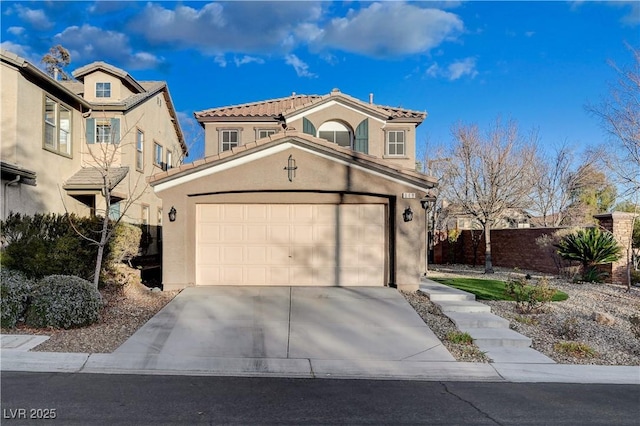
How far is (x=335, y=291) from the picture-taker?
10781 millimetres

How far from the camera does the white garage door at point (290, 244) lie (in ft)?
36.9

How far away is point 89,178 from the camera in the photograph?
15.4 m

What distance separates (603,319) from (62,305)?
10.8 meters

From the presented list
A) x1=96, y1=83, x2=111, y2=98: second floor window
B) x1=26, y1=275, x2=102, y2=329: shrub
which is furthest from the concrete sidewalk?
x1=96, y1=83, x2=111, y2=98: second floor window

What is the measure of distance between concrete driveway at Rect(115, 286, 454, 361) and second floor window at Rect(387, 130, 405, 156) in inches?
364

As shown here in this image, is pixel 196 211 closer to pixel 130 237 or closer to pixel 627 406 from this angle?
pixel 130 237

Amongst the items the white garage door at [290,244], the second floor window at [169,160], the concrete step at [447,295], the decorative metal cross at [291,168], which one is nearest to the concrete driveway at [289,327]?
the white garage door at [290,244]

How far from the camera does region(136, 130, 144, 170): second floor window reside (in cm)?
1786

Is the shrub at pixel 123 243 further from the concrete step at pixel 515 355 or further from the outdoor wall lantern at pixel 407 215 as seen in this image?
the concrete step at pixel 515 355

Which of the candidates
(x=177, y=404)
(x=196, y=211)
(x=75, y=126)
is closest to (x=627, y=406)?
(x=177, y=404)

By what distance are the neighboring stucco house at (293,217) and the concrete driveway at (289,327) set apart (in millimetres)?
691

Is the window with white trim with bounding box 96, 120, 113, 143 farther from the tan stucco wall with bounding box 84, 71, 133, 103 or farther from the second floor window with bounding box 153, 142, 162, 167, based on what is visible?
the second floor window with bounding box 153, 142, 162, 167

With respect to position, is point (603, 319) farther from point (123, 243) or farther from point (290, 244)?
point (123, 243)

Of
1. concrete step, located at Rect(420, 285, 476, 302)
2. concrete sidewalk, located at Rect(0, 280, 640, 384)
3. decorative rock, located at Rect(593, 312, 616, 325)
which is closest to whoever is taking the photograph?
concrete sidewalk, located at Rect(0, 280, 640, 384)
